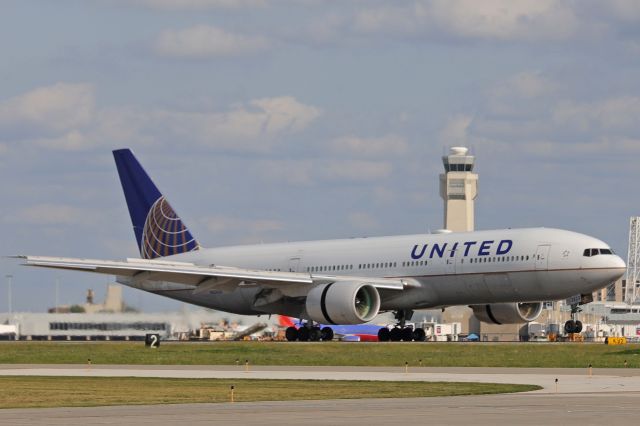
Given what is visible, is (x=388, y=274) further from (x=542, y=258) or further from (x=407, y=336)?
(x=542, y=258)

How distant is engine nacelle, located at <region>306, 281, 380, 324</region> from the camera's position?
65.1 m

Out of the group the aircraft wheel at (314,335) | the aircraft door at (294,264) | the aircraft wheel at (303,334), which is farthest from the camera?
the aircraft door at (294,264)

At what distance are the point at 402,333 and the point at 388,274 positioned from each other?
3326 mm

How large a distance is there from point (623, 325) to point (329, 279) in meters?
71.9

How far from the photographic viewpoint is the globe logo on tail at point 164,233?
79.6 meters

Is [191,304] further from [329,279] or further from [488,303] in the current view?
[488,303]

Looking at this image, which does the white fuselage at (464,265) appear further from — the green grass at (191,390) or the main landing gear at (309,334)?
the green grass at (191,390)

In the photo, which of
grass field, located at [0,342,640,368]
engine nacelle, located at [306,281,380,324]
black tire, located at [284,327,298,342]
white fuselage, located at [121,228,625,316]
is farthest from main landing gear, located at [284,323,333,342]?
grass field, located at [0,342,640,368]

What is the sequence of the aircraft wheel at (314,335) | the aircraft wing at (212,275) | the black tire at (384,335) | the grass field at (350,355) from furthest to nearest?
the black tire at (384,335) → the aircraft wheel at (314,335) → the aircraft wing at (212,275) → the grass field at (350,355)

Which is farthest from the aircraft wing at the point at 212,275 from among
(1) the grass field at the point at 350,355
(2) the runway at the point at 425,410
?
(2) the runway at the point at 425,410

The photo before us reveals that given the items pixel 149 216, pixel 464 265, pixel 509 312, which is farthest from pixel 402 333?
pixel 149 216

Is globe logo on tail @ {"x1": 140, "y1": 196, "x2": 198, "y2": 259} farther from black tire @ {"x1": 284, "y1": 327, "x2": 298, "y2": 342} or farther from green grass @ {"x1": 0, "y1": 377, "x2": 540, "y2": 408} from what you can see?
green grass @ {"x1": 0, "y1": 377, "x2": 540, "y2": 408}

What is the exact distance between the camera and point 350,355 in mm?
55469

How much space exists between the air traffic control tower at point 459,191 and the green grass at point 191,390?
514 feet
